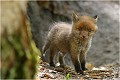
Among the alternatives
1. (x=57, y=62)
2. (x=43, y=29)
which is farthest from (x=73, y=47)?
(x=43, y=29)

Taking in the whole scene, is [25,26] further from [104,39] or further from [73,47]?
[104,39]

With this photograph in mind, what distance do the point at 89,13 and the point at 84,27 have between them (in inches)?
285

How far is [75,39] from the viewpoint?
376 inches

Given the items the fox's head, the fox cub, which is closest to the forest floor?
the fox cub

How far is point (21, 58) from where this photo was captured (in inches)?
145

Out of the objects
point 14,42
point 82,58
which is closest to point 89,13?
point 82,58

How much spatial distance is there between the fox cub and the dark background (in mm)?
3698

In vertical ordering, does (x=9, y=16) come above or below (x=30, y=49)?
above

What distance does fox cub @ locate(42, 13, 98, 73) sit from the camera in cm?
915

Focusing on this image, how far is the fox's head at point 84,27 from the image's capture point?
9.07 meters

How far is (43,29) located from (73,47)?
5.56 metres

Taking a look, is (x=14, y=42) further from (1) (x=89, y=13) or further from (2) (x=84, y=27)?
(1) (x=89, y=13)

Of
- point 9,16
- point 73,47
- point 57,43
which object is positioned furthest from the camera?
point 57,43

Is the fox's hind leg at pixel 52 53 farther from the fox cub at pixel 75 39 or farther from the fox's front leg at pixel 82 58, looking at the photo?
the fox's front leg at pixel 82 58
